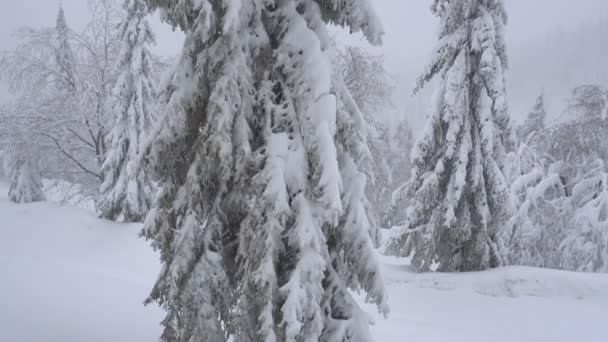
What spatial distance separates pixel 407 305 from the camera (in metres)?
10.5

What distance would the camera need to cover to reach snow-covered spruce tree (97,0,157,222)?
48.8 ft

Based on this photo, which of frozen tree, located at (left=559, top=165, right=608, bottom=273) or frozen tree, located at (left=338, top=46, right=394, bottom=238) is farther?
frozen tree, located at (left=338, top=46, right=394, bottom=238)

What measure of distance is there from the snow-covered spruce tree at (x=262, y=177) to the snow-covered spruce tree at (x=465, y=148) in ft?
23.1

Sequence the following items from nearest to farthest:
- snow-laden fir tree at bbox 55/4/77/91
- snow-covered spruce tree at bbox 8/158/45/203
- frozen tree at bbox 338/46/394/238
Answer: frozen tree at bbox 338/46/394/238, snow-laden fir tree at bbox 55/4/77/91, snow-covered spruce tree at bbox 8/158/45/203

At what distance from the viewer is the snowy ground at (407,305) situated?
6.59 meters

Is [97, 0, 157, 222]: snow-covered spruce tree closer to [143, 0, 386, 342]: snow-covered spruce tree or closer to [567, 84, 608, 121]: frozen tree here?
[143, 0, 386, 342]: snow-covered spruce tree

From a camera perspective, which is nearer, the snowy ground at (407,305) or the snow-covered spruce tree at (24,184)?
the snowy ground at (407,305)

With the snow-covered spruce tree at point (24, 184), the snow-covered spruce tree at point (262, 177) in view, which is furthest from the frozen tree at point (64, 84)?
the snow-covered spruce tree at point (262, 177)

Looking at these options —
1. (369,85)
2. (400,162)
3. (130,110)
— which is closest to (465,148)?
(369,85)

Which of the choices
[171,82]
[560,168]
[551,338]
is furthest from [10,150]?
[560,168]

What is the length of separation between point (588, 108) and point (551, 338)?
29.8 feet

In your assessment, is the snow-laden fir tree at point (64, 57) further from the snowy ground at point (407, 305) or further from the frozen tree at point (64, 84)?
the snowy ground at point (407, 305)

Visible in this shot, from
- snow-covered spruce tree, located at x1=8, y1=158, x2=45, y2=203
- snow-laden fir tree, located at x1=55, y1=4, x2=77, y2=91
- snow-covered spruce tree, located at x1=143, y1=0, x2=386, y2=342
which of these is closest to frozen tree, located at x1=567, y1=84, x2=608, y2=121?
snow-covered spruce tree, located at x1=143, y1=0, x2=386, y2=342

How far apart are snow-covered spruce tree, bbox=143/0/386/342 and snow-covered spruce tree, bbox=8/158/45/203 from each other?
19.6 m
